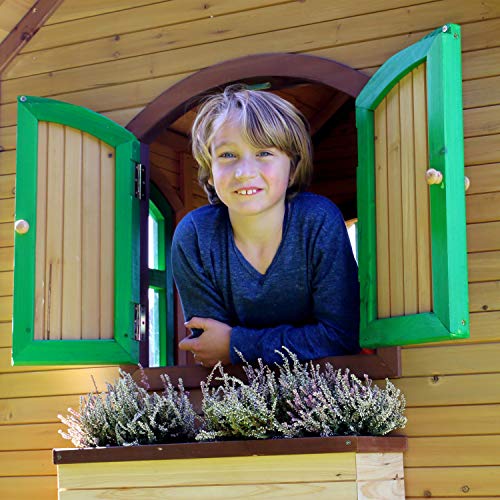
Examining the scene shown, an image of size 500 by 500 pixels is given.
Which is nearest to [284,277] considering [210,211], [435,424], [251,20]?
[210,211]

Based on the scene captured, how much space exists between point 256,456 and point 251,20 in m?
1.88

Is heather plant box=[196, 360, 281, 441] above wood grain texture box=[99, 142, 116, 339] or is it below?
below

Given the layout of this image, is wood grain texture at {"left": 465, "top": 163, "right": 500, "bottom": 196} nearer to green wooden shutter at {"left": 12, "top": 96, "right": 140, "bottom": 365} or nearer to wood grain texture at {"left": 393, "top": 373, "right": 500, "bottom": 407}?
wood grain texture at {"left": 393, "top": 373, "right": 500, "bottom": 407}

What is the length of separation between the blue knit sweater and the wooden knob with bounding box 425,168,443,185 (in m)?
0.65

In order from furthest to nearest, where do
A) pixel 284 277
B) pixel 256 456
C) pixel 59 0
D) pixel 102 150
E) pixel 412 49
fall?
pixel 59 0
pixel 102 150
pixel 284 277
pixel 412 49
pixel 256 456

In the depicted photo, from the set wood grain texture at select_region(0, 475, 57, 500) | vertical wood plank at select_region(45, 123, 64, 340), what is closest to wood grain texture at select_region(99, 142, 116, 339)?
vertical wood plank at select_region(45, 123, 64, 340)

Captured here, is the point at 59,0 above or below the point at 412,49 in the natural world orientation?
above

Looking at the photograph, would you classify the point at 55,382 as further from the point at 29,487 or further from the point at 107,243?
the point at 107,243

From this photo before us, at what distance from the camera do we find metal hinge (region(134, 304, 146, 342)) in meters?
4.65

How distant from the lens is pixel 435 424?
4.11 m

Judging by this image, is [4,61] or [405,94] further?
[4,61]

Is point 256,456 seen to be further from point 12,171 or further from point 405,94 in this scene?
point 12,171

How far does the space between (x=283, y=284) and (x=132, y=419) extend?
2.59 feet

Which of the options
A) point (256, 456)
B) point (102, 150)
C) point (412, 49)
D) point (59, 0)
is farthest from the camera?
point (59, 0)
